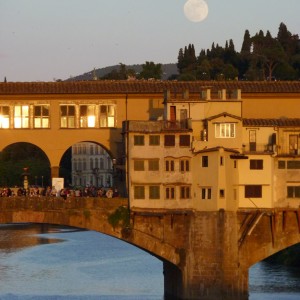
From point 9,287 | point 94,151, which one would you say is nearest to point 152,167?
point 9,287

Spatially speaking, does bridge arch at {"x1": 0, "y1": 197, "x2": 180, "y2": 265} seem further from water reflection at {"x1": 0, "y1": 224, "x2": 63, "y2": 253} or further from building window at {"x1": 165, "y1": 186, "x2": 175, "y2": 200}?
water reflection at {"x1": 0, "y1": 224, "x2": 63, "y2": 253}

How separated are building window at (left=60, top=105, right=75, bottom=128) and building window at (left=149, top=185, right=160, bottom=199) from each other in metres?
5.50

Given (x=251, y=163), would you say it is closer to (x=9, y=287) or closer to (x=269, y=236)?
(x=269, y=236)

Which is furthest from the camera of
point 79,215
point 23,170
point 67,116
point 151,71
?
point 151,71

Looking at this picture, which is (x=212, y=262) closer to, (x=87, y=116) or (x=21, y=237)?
(x=87, y=116)

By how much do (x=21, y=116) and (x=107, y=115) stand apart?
155 inches

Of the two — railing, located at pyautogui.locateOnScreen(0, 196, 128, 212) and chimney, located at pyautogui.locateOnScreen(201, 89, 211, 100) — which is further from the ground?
chimney, located at pyautogui.locateOnScreen(201, 89, 211, 100)

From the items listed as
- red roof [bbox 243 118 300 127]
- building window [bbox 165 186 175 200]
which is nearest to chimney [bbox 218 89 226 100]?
red roof [bbox 243 118 300 127]

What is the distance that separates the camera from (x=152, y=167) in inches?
2457

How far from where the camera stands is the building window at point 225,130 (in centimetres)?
6288

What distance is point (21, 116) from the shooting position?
65375 millimetres

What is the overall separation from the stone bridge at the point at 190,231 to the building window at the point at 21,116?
15.8 ft

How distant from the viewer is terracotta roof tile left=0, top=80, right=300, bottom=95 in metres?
65.1

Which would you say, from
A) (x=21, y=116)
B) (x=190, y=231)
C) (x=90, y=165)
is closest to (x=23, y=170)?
(x=90, y=165)
